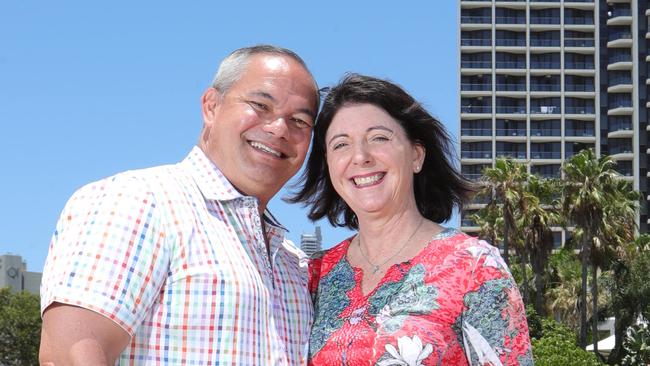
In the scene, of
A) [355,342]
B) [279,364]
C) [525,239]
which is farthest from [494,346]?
[525,239]

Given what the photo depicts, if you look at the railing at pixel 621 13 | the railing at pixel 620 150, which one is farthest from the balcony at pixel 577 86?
the railing at pixel 621 13

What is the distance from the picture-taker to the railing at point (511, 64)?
107 meters

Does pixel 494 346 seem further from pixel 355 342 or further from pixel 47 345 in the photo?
pixel 47 345

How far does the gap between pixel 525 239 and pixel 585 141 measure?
180ft

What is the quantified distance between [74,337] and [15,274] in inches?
3001

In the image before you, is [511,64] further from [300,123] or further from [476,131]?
[300,123]

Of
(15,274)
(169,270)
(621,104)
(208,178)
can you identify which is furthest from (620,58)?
(169,270)

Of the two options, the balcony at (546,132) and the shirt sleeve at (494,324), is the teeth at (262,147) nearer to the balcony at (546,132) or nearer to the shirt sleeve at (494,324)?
the shirt sleeve at (494,324)

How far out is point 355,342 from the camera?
4387 mm

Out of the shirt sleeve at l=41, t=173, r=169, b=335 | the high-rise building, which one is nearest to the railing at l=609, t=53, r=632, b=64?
the high-rise building

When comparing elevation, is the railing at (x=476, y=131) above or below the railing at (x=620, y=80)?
below

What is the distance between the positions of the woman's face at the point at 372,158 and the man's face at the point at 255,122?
1.58ft

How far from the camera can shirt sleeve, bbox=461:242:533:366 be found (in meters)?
4.26

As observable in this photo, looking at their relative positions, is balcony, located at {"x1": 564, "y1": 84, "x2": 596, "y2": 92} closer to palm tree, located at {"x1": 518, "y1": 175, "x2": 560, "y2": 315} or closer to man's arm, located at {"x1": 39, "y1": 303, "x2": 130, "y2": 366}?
palm tree, located at {"x1": 518, "y1": 175, "x2": 560, "y2": 315}
